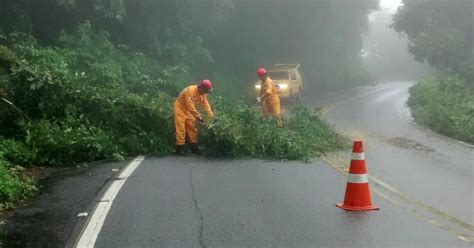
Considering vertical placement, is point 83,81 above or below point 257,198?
above

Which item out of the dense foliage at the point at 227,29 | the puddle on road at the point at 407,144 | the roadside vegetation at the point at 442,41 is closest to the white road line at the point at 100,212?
the puddle on road at the point at 407,144

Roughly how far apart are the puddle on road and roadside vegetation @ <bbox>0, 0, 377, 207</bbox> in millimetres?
1901

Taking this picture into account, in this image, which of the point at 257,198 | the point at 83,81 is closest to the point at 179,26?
the point at 83,81

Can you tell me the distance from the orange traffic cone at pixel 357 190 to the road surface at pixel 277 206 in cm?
15

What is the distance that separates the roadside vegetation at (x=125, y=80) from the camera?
34.8 ft

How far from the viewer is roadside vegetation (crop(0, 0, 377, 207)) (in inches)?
417

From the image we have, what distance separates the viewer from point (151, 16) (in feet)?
78.5

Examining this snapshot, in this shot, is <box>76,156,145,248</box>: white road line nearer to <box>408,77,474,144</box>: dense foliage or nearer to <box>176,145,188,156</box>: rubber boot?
<box>176,145,188,156</box>: rubber boot

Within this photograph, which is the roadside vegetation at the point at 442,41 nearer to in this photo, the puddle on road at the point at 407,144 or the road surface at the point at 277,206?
the puddle on road at the point at 407,144

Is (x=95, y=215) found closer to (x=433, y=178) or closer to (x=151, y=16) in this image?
(x=433, y=178)

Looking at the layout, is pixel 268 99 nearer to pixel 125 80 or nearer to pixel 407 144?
pixel 407 144

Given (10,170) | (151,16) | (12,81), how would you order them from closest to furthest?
1. (10,170)
2. (12,81)
3. (151,16)

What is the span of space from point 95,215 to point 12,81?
19.5ft

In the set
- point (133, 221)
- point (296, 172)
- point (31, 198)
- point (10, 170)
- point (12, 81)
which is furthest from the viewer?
point (12, 81)
